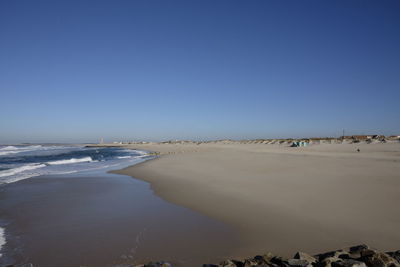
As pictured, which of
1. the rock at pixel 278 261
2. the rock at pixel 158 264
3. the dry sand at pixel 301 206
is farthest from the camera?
the dry sand at pixel 301 206

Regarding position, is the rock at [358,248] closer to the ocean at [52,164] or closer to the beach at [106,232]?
A: the beach at [106,232]

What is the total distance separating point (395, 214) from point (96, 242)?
23.7ft

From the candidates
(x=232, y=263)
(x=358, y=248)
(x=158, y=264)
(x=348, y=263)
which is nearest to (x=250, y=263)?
(x=232, y=263)

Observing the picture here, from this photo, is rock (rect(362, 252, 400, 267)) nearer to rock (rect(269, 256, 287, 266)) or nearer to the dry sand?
the dry sand

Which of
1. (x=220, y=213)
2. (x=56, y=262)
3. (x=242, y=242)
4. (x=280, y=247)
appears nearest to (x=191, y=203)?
(x=220, y=213)

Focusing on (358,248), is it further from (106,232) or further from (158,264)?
(106,232)

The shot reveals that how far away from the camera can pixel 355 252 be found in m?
4.36

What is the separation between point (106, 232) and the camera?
5.97m

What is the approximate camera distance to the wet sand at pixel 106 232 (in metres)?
4.71

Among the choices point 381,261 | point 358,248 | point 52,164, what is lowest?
point 52,164

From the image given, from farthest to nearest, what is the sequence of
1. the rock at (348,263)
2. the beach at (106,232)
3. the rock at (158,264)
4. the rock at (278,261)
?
the beach at (106,232) < the rock at (158,264) < the rock at (278,261) < the rock at (348,263)

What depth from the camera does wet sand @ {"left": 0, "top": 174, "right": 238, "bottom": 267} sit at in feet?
15.5

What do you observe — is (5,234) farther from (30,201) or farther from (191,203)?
(191,203)

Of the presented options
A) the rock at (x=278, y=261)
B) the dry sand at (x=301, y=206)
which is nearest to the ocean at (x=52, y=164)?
the dry sand at (x=301, y=206)
